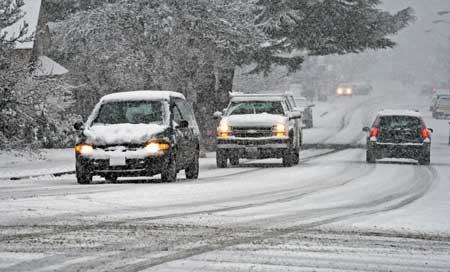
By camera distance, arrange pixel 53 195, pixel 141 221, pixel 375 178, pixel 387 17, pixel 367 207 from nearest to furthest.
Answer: pixel 141 221 → pixel 367 207 → pixel 53 195 → pixel 375 178 → pixel 387 17

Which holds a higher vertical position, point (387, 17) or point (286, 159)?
point (387, 17)

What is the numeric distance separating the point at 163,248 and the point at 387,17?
122 ft

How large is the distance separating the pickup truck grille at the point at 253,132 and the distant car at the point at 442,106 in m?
59.1

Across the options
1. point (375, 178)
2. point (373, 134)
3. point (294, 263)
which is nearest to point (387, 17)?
point (373, 134)

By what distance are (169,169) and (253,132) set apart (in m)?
7.55

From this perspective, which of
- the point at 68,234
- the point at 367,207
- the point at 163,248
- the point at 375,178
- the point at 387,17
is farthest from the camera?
the point at 387,17

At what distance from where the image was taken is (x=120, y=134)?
19672mm

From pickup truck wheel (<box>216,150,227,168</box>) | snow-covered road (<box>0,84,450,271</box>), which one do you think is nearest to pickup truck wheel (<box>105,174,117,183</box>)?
snow-covered road (<box>0,84,450,271</box>)

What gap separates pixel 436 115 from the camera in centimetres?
8556

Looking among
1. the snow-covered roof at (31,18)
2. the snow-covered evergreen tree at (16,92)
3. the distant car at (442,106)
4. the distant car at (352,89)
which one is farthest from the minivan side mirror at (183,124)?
the distant car at (352,89)

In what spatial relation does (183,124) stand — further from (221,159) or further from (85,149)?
(221,159)

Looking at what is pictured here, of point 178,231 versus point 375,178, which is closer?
point 178,231

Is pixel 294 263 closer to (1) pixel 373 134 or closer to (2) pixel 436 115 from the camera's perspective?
(1) pixel 373 134

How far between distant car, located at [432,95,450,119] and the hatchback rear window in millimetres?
54417
